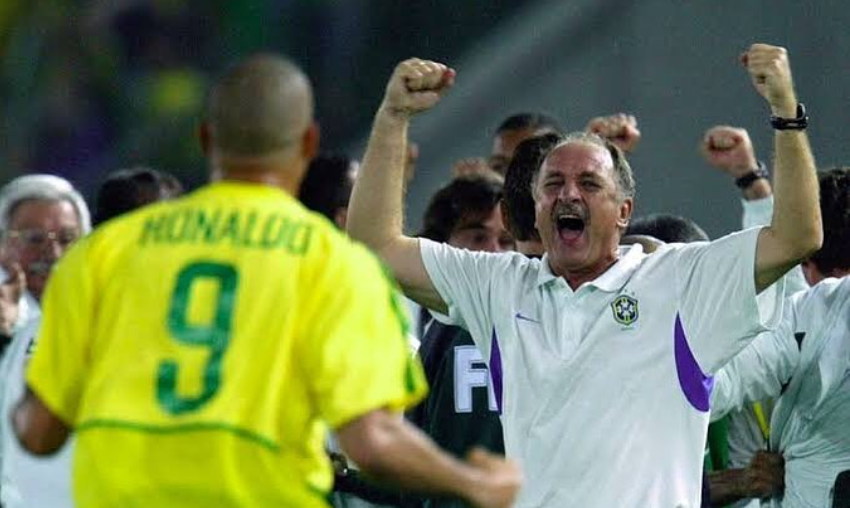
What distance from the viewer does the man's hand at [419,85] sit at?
5.43m

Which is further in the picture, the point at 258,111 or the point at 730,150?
the point at 730,150

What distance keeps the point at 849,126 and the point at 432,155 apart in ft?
8.10

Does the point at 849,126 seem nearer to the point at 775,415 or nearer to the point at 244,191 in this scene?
the point at 775,415

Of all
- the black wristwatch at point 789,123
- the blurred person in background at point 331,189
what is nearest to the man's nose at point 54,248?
the blurred person in background at point 331,189

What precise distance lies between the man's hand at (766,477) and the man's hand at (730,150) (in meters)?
1.15

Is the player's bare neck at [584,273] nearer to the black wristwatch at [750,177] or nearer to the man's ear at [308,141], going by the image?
the man's ear at [308,141]

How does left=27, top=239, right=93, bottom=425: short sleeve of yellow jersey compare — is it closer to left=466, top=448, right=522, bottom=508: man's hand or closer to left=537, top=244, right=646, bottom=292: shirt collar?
left=466, top=448, right=522, bottom=508: man's hand

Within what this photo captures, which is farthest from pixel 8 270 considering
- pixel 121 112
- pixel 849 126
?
pixel 121 112

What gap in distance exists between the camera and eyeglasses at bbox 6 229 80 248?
629 centimetres

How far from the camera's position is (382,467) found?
11.7 feet

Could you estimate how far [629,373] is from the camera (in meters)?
5.18

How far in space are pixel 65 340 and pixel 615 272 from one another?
1.94 metres

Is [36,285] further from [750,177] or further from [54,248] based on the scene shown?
[750,177]

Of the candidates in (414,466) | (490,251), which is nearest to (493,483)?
(414,466)
